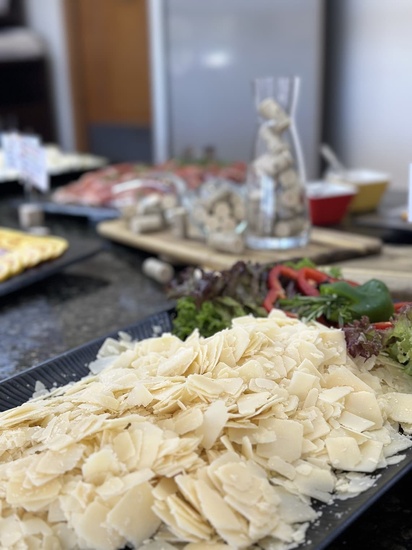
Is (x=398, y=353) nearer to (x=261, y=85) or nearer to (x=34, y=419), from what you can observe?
(x=34, y=419)

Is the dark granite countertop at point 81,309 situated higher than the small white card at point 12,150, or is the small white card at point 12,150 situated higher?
the small white card at point 12,150

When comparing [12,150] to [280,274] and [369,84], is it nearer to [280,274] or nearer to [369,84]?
[280,274]

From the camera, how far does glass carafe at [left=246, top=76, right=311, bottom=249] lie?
168cm

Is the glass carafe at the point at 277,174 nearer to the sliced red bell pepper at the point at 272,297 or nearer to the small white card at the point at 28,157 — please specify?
the sliced red bell pepper at the point at 272,297

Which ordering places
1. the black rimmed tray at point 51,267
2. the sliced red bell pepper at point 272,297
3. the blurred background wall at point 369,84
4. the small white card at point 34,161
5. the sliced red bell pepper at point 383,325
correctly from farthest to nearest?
the blurred background wall at point 369,84
the small white card at point 34,161
the black rimmed tray at point 51,267
the sliced red bell pepper at point 272,297
the sliced red bell pepper at point 383,325

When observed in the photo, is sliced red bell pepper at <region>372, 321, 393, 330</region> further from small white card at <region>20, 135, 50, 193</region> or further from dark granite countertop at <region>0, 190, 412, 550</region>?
small white card at <region>20, 135, 50, 193</region>

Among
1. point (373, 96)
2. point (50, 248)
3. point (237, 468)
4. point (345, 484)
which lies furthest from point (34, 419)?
point (373, 96)

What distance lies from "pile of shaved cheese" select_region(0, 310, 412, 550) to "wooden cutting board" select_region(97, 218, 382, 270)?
2.21 feet

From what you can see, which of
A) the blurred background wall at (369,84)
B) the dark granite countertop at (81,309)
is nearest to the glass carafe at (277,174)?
the dark granite countertop at (81,309)

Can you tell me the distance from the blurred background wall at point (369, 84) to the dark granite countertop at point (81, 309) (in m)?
1.69

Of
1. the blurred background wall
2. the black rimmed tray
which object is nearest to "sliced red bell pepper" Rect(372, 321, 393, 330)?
the black rimmed tray

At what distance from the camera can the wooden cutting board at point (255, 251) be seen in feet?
5.65

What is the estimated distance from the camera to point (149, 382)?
900 mm

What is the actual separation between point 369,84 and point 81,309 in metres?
2.25
